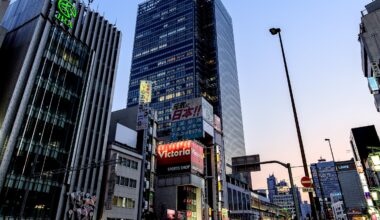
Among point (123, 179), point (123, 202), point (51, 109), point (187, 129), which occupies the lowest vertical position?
point (123, 202)

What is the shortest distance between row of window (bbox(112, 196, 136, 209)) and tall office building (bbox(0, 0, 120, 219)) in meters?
3.80

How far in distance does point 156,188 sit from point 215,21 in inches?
5643

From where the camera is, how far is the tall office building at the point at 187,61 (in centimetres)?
15375

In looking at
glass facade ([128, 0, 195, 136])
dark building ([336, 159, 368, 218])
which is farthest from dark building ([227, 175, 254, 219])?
dark building ([336, 159, 368, 218])

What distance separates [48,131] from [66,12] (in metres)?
21.5

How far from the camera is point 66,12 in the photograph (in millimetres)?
47250

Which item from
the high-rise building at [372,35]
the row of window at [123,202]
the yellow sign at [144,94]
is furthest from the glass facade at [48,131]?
the high-rise building at [372,35]

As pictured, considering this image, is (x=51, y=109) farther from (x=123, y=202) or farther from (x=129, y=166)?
(x=123, y=202)

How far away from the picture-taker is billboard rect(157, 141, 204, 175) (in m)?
64.4

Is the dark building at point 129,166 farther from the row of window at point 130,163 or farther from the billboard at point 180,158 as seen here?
the billboard at point 180,158

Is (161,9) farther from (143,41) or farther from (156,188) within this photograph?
(156,188)

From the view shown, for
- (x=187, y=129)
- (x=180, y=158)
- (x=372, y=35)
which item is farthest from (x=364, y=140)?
(x=180, y=158)

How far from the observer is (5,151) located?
34.0 metres

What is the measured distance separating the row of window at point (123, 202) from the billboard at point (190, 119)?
27501 millimetres
